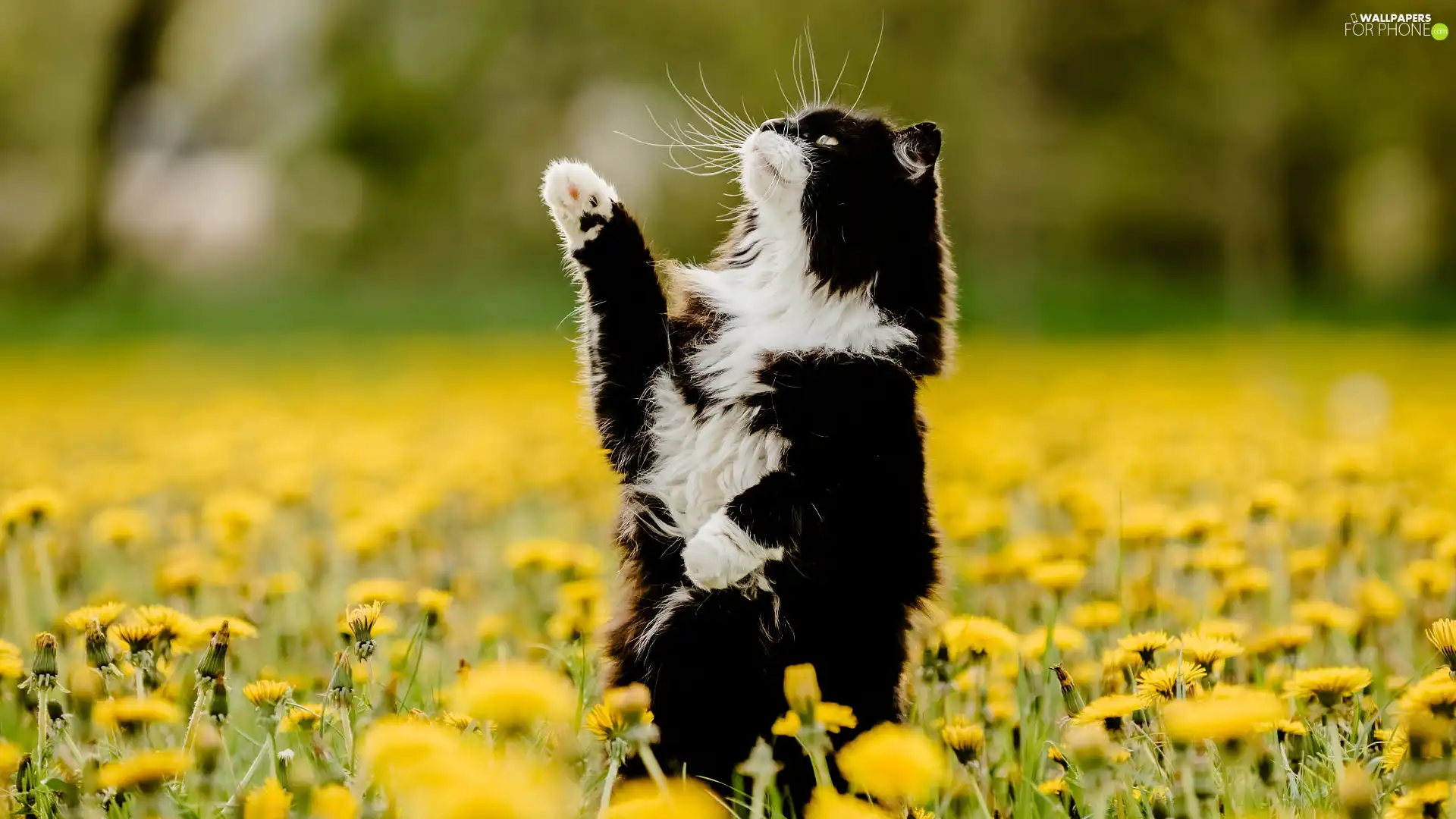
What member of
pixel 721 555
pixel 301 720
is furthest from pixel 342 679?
pixel 721 555

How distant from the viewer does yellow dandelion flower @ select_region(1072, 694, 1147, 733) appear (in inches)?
51.5

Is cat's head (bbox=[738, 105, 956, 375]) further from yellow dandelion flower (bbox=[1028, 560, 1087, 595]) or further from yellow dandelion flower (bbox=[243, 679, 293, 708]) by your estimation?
yellow dandelion flower (bbox=[243, 679, 293, 708])

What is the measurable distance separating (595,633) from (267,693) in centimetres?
57

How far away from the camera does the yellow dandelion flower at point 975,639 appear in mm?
1660

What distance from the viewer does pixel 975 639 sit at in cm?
166

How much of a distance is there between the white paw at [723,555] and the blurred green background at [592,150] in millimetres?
8661

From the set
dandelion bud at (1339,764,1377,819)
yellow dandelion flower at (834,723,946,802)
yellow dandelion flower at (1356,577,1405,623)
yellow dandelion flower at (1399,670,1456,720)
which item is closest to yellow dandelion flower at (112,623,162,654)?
yellow dandelion flower at (834,723,946,802)

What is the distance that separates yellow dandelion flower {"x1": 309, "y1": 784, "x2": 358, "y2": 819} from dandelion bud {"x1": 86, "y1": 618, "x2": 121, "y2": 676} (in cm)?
52

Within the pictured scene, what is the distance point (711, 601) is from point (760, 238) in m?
0.66

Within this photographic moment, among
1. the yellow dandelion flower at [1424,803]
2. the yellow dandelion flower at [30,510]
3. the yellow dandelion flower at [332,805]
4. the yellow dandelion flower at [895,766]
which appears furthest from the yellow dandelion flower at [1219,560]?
the yellow dandelion flower at [30,510]

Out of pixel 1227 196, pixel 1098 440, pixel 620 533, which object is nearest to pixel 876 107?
pixel 620 533

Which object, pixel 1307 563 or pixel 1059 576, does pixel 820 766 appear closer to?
pixel 1059 576

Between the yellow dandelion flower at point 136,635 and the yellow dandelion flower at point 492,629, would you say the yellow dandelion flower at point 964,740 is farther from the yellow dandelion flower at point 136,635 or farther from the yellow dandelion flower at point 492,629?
the yellow dandelion flower at point 136,635

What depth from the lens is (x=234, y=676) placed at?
79.4 inches
